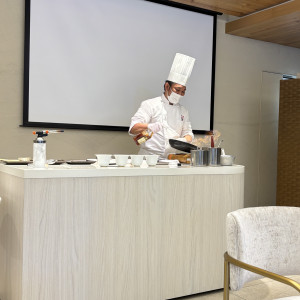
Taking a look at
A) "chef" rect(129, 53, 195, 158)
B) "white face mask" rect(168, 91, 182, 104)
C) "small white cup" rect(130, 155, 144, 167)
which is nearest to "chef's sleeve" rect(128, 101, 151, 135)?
"chef" rect(129, 53, 195, 158)

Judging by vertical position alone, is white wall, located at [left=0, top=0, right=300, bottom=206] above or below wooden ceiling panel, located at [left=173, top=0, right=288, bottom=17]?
below

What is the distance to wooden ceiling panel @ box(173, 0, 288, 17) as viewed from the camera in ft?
15.1

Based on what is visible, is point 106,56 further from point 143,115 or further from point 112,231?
point 112,231

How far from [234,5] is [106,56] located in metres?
1.65

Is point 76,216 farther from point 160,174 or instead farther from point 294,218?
point 294,218

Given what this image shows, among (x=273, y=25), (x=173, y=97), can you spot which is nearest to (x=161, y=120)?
(x=173, y=97)

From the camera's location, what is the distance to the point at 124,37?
4395mm

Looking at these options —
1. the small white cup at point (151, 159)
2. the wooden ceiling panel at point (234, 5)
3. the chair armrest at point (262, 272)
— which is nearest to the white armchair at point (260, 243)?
the chair armrest at point (262, 272)

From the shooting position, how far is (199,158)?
2.88 meters

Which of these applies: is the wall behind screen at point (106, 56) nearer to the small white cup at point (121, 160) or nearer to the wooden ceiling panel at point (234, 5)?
the wooden ceiling panel at point (234, 5)

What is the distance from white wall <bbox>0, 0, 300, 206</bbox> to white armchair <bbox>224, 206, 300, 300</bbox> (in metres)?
2.73

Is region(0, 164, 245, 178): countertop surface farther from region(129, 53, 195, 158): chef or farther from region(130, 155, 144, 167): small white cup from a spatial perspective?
region(129, 53, 195, 158): chef

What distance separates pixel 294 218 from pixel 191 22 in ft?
11.5

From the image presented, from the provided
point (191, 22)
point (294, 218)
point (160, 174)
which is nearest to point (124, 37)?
point (191, 22)
